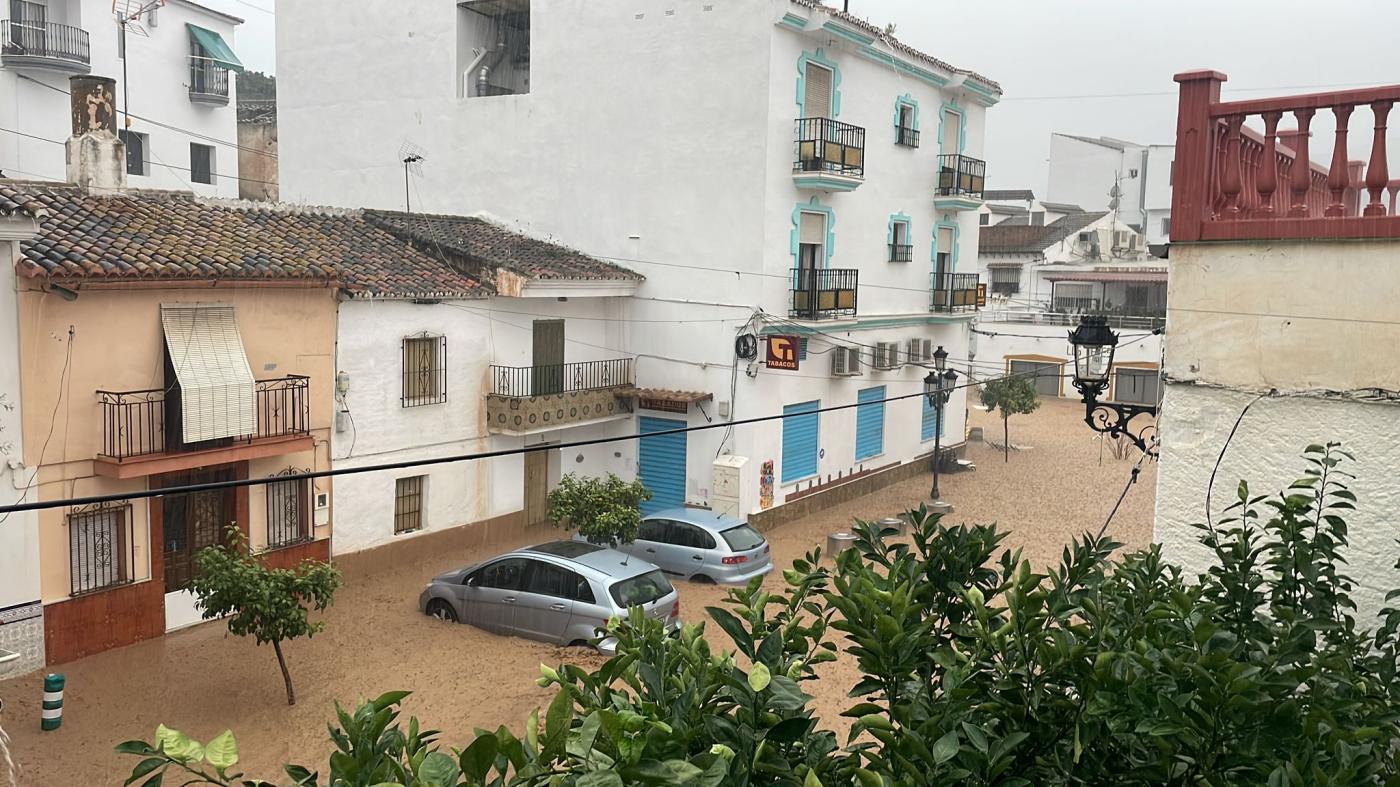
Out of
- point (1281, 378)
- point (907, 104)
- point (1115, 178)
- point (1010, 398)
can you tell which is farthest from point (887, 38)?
point (1115, 178)

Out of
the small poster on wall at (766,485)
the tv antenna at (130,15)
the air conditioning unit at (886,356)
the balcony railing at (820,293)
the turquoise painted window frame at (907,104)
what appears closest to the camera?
the small poster on wall at (766,485)

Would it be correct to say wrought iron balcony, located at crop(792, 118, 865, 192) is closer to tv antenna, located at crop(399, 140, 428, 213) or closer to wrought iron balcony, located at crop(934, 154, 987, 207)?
wrought iron balcony, located at crop(934, 154, 987, 207)

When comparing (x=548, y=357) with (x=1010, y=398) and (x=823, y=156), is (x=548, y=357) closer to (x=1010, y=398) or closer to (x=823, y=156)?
(x=823, y=156)

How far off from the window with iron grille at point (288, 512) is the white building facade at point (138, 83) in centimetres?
1609

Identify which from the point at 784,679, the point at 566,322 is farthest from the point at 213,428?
the point at 784,679

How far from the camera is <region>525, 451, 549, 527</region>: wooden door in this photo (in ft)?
71.1

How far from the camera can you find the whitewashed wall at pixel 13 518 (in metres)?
13.3

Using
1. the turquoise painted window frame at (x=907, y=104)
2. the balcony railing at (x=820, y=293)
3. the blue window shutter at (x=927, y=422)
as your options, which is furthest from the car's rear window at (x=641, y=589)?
the blue window shutter at (x=927, y=422)

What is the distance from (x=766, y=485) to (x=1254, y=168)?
16.3m

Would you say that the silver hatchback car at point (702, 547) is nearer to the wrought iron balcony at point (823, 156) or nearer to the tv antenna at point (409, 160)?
the wrought iron balcony at point (823, 156)

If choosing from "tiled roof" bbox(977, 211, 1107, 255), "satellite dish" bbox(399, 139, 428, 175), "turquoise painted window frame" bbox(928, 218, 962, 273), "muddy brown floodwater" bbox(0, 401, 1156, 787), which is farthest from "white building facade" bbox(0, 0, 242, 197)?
"tiled roof" bbox(977, 211, 1107, 255)

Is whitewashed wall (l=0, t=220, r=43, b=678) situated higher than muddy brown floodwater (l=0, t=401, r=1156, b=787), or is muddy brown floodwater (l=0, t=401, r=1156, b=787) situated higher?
whitewashed wall (l=0, t=220, r=43, b=678)

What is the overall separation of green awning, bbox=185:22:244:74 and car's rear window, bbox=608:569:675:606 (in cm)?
2626

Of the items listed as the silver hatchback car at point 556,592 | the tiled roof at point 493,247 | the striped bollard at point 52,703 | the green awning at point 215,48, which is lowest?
the striped bollard at point 52,703
